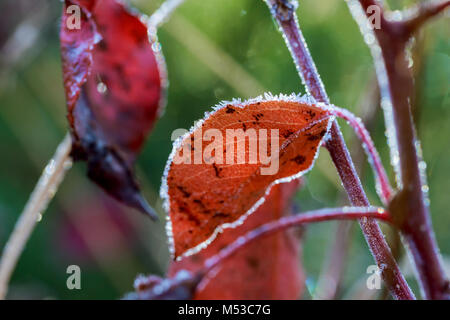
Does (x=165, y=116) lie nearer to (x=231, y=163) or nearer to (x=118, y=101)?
(x=118, y=101)

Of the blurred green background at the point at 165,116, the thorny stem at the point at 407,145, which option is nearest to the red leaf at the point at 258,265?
the thorny stem at the point at 407,145

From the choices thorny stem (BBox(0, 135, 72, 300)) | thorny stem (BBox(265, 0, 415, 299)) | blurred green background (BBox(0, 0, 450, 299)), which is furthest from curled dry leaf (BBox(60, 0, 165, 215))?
blurred green background (BBox(0, 0, 450, 299))

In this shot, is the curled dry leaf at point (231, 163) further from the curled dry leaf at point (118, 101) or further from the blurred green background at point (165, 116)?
the blurred green background at point (165, 116)

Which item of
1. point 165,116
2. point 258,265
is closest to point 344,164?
point 258,265

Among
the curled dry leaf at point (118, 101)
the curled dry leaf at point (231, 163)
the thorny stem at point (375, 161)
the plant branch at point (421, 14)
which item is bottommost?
the thorny stem at point (375, 161)

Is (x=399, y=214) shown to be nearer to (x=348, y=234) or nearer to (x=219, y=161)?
(x=219, y=161)

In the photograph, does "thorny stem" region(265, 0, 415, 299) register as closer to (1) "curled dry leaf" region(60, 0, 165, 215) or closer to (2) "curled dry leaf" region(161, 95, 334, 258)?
(2) "curled dry leaf" region(161, 95, 334, 258)

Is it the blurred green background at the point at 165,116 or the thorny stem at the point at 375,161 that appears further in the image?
the blurred green background at the point at 165,116
